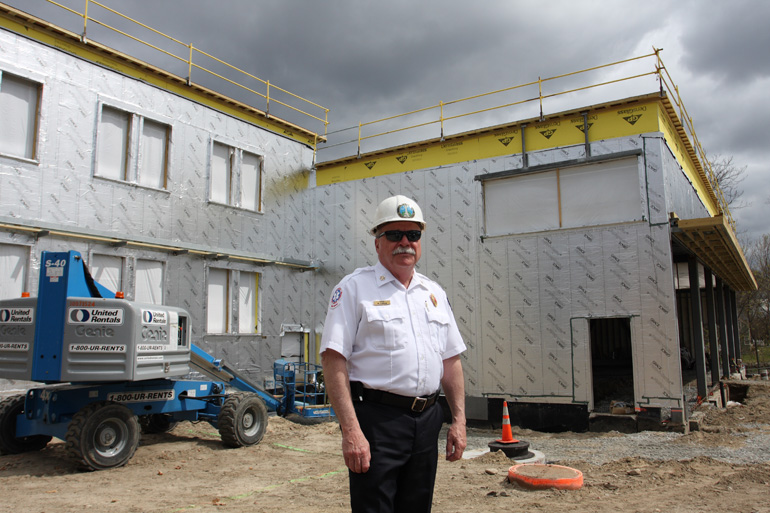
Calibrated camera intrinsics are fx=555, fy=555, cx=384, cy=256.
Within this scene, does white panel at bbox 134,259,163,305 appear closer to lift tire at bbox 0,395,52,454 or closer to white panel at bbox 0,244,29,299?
white panel at bbox 0,244,29,299

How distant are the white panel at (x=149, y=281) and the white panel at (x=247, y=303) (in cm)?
241

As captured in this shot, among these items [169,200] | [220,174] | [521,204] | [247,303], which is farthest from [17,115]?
[521,204]

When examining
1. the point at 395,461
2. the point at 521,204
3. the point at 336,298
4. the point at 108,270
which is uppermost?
the point at 521,204

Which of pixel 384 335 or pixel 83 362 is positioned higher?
pixel 384 335

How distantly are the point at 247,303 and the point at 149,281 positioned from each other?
9.91ft

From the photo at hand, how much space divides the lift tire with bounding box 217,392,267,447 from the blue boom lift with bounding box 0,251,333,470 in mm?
1088

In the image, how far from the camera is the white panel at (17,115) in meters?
11.0

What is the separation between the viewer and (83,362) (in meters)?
7.43

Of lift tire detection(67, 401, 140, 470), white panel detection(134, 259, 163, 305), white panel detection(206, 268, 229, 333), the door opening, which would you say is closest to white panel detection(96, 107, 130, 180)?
white panel detection(134, 259, 163, 305)

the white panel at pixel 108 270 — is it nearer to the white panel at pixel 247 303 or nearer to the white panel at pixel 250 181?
the white panel at pixel 247 303

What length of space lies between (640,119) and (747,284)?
51.9ft

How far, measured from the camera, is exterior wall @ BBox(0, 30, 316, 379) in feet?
37.1

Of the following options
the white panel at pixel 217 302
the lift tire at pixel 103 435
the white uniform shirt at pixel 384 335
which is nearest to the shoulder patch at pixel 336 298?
the white uniform shirt at pixel 384 335

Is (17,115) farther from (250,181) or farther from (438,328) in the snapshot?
(438,328)
